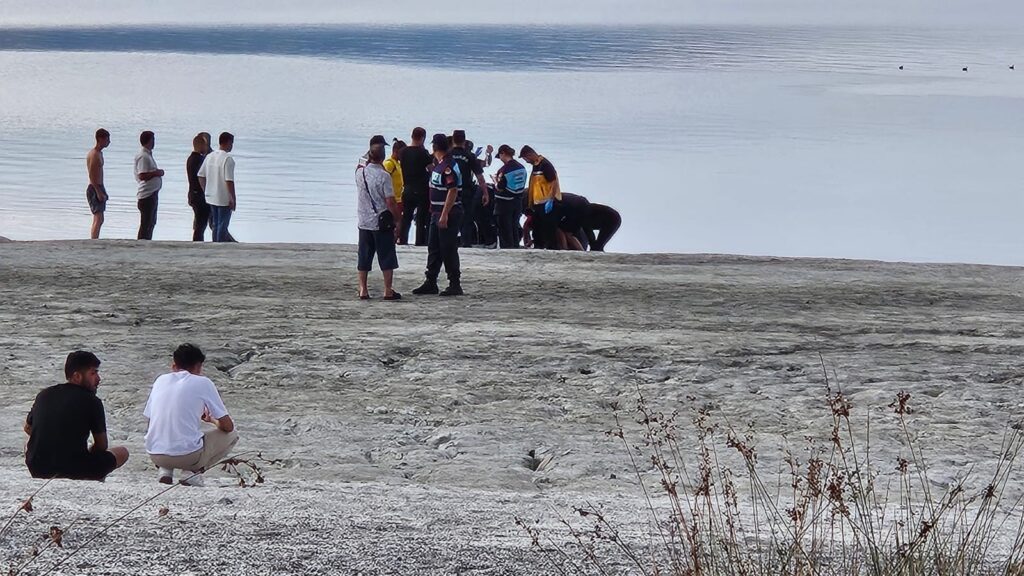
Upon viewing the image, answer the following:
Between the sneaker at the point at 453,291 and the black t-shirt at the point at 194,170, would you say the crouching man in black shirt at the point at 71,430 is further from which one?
the black t-shirt at the point at 194,170

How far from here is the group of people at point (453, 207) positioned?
12094 millimetres

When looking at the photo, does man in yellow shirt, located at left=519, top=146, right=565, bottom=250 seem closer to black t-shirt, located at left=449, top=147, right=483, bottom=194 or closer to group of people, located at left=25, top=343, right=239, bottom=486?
black t-shirt, located at left=449, top=147, right=483, bottom=194

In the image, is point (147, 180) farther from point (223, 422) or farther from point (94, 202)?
point (223, 422)

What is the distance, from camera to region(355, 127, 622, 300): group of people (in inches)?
476

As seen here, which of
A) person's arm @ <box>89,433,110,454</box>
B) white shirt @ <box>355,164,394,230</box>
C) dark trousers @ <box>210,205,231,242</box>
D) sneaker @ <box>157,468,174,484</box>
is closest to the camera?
person's arm @ <box>89,433,110,454</box>

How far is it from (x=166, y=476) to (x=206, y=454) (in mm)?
279

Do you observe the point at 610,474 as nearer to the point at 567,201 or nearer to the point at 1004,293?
the point at 1004,293

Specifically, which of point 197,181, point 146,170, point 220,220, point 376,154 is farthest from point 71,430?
point 197,181

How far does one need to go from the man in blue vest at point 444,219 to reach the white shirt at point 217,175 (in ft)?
11.6

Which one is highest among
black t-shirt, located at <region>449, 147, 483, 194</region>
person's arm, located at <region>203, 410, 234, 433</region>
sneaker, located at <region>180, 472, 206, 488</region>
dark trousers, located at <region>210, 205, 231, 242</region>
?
black t-shirt, located at <region>449, 147, 483, 194</region>

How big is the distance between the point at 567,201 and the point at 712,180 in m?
19.3

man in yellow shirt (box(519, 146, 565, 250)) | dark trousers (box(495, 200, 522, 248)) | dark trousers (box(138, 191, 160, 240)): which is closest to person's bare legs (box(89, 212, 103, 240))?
dark trousers (box(138, 191, 160, 240))

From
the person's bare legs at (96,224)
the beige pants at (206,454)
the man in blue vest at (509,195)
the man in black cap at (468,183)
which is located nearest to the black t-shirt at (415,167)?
the man in black cap at (468,183)

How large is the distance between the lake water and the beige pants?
16.5m
